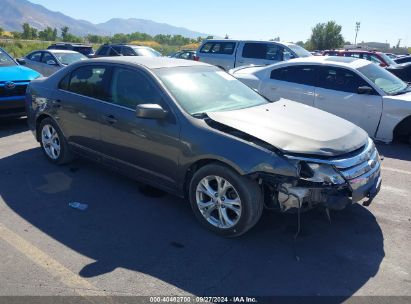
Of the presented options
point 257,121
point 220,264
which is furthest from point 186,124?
point 220,264

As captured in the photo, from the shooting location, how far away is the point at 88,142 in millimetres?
4961

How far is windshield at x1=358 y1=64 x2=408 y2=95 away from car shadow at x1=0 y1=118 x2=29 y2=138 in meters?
6.79

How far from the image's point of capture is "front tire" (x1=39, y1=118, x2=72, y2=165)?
17.8 feet

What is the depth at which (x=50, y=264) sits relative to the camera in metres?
3.29

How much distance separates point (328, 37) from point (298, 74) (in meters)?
59.2

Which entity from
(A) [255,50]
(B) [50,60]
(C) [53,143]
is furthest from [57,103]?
(A) [255,50]

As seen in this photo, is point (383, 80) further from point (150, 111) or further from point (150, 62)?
point (150, 111)

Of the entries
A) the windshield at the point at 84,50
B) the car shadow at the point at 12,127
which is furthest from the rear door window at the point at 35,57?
the car shadow at the point at 12,127

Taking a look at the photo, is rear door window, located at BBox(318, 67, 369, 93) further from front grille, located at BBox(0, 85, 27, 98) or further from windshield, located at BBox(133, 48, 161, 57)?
windshield, located at BBox(133, 48, 161, 57)

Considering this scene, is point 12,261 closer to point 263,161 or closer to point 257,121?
point 263,161

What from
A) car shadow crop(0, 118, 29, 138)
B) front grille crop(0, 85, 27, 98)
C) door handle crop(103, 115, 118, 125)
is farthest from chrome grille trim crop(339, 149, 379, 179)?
front grille crop(0, 85, 27, 98)

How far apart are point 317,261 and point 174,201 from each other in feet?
6.02

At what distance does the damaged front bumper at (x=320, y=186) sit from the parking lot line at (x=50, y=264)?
170 cm

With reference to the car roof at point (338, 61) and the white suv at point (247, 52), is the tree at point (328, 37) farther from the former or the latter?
the car roof at point (338, 61)
